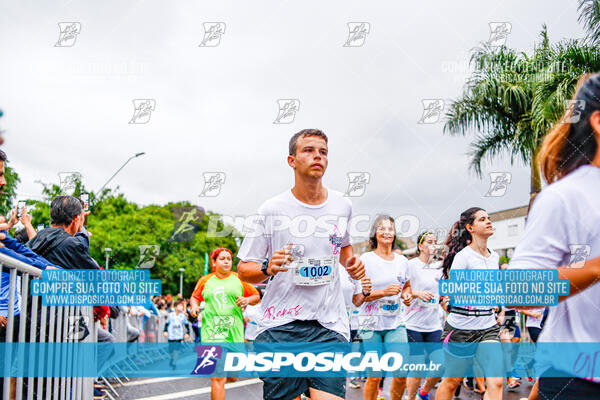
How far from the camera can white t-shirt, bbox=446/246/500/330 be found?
5480 millimetres

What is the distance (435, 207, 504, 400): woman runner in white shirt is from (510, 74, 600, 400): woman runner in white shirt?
11.4 feet

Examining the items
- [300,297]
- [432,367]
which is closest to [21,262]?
[300,297]

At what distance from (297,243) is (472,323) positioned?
2556mm

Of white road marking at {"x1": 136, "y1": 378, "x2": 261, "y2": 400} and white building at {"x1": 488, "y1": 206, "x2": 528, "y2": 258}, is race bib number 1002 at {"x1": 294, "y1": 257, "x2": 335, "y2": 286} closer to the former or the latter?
white road marking at {"x1": 136, "y1": 378, "x2": 261, "y2": 400}

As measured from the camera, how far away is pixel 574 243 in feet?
5.94

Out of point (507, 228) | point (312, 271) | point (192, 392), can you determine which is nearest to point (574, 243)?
point (312, 271)

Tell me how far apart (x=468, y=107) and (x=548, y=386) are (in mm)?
13976

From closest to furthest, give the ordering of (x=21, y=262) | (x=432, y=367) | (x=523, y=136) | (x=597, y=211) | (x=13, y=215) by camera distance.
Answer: (x=597, y=211), (x=21, y=262), (x=13, y=215), (x=432, y=367), (x=523, y=136)

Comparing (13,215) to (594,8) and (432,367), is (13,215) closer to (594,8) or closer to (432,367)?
(432,367)

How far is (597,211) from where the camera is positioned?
1.75 metres

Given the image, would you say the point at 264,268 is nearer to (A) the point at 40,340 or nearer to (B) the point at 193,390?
(A) the point at 40,340

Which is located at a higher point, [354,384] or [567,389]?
[567,389]

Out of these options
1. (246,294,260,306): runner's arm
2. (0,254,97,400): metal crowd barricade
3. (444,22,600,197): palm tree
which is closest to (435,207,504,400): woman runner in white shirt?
(246,294,260,306): runner's arm

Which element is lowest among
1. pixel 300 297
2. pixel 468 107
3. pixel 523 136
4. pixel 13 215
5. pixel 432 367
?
pixel 432 367
